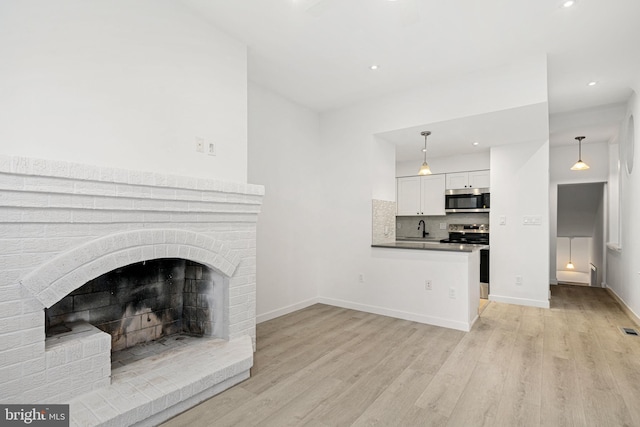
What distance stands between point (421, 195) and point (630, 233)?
314 cm

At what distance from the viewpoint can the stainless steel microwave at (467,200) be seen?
19.0 ft

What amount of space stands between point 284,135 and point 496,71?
2.58 m

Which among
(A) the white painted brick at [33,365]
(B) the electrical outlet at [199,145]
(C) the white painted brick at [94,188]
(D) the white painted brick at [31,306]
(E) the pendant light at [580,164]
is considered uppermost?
(E) the pendant light at [580,164]

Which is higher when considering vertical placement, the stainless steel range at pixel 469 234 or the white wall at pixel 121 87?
the white wall at pixel 121 87

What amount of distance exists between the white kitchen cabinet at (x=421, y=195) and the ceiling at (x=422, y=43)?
1984mm

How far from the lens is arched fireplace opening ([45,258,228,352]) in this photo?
94.1 inches

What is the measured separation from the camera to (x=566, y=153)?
6.23 metres

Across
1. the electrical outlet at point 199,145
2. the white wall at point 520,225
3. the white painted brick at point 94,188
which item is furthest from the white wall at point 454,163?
the white painted brick at point 94,188

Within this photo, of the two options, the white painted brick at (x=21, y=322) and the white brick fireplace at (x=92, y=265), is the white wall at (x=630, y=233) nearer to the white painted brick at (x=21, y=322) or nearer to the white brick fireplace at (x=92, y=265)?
the white brick fireplace at (x=92, y=265)

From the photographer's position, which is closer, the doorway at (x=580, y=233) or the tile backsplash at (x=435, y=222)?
the tile backsplash at (x=435, y=222)

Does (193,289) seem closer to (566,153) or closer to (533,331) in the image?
(533,331)

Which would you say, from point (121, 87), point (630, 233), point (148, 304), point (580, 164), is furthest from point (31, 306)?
→ point (580, 164)

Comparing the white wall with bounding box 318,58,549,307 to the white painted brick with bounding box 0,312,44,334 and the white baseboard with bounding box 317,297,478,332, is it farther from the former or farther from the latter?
the white painted brick with bounding box 0,312,44,334

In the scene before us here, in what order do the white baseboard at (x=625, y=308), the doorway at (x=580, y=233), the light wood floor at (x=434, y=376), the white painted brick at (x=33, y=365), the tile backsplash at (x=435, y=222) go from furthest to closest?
the doorway at (x=580, y=233) < the tile backsplash at (x=435, y=222) < the white baseboard at (x=625, y=308) < the light wood floor at (x=434, y=376) < the white painted brick at (x=33, y=365)
